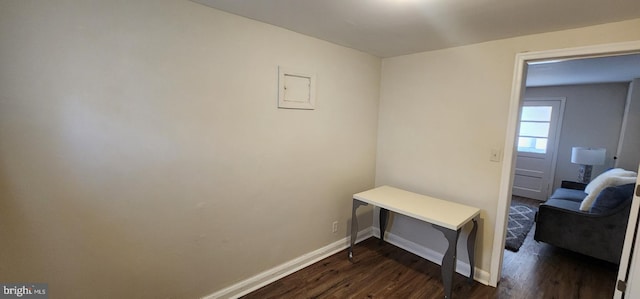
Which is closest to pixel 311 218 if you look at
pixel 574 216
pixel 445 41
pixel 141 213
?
pixel 141 213

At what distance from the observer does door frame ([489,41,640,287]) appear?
66.5 inches

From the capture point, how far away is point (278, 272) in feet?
7.38

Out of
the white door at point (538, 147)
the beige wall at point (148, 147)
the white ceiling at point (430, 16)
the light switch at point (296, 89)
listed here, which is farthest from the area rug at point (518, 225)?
the light switch at point (296, 89)

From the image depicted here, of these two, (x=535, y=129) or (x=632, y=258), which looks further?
(x=535, y=129)

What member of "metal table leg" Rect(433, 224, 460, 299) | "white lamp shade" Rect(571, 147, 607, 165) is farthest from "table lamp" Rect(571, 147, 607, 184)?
"metal table leg" Rect(433, 224, 460, 299)

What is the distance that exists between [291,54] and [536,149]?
5455mm

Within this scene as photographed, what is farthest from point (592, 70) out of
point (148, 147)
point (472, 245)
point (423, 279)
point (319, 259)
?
point (148, 147)

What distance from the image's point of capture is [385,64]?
2867mm

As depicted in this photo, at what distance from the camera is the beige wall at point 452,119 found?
2055mm

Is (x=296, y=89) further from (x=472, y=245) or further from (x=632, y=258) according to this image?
(x=632, y=258)

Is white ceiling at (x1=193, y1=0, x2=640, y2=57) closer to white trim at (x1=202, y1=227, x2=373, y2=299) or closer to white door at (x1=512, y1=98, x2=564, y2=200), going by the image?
white trim at (x1=202, y1=227, x2=373, y2=299)

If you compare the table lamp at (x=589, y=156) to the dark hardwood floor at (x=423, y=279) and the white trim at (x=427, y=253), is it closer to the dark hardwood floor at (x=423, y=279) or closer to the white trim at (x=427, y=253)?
the dark hardwood floor at (x=423, y=279)

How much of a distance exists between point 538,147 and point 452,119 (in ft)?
13.2

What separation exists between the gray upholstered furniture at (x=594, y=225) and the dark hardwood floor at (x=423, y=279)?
195 mm
